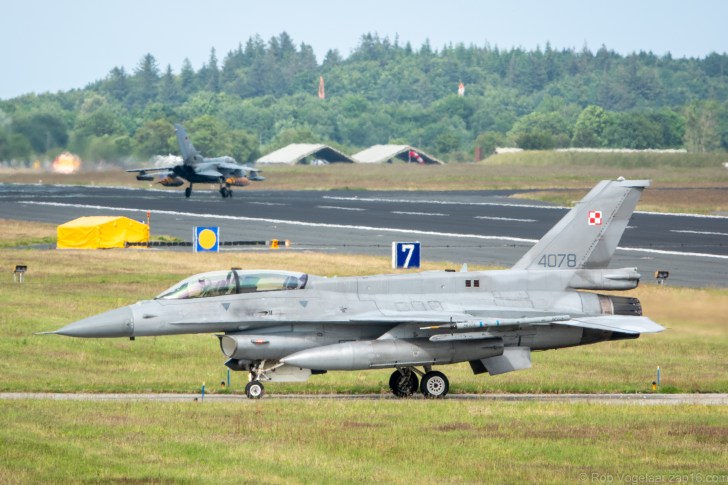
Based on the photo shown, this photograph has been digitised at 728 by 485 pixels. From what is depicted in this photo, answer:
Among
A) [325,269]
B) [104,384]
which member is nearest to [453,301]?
[104,384]

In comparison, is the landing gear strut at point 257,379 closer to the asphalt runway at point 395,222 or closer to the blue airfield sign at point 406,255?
the blue airfield sign at point 406,255

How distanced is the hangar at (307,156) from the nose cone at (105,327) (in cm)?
16394

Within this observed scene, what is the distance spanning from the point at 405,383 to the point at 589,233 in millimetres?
5235

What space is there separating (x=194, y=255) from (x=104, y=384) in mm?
32298

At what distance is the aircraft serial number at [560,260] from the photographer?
26859 millimetres

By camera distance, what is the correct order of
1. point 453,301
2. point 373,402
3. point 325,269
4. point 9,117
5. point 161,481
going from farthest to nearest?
1. point 9,117
2. point 325,269
3. point 453,301
4. point 373,402
5. point 161,481

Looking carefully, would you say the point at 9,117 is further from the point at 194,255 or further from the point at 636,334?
the point at 636,334

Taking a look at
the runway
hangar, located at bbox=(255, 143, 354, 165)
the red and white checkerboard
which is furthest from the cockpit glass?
hangar, located at bbox=(255, 143, 354, 165)

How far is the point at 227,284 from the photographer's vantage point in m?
25.0

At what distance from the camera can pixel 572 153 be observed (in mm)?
170875

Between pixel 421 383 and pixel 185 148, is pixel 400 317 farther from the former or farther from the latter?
pixel 185 148

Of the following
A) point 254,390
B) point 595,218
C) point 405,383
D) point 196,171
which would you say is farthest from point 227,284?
point 196,171

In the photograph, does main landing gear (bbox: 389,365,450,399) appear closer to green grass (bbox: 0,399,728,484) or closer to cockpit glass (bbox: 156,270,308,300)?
green grass (bbox: 0,399,728,484)

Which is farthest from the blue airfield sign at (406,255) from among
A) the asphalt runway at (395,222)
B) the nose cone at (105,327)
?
the nose cone at (105,327)
